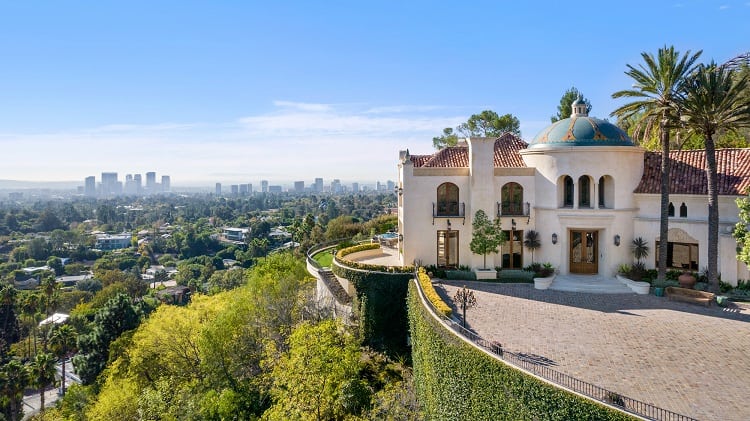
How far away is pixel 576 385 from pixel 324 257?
29286 millimetres

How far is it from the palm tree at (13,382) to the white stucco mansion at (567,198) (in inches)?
1403

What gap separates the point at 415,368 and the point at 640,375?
10745 mm

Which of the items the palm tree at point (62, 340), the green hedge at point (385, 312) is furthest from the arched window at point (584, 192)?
the palm tree at point (62, 340)

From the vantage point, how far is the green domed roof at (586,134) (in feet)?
84.6

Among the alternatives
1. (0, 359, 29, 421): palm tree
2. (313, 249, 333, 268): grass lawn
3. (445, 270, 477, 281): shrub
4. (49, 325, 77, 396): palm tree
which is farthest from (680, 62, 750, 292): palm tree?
(49, 325, 77, 396): palm tree

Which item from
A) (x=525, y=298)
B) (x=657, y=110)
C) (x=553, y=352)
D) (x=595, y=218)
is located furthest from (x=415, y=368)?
(x=657, y=110)

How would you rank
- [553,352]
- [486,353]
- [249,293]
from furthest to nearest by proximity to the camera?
[249,293]
[553,352]
[486,353]

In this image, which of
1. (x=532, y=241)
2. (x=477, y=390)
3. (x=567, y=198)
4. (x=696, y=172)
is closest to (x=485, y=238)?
(x=532, y=241)

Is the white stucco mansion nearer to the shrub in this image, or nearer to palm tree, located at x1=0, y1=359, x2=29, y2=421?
the shrub

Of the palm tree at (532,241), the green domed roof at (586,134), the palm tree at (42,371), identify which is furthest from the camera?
the palm tree at (42,371)

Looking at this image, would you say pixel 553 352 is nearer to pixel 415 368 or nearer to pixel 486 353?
pixel 486 353

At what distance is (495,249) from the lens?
2625 centimetres

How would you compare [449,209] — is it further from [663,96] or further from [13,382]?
[13,382]

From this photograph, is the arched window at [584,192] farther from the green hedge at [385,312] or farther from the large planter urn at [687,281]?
the green hedge at [385,312]
